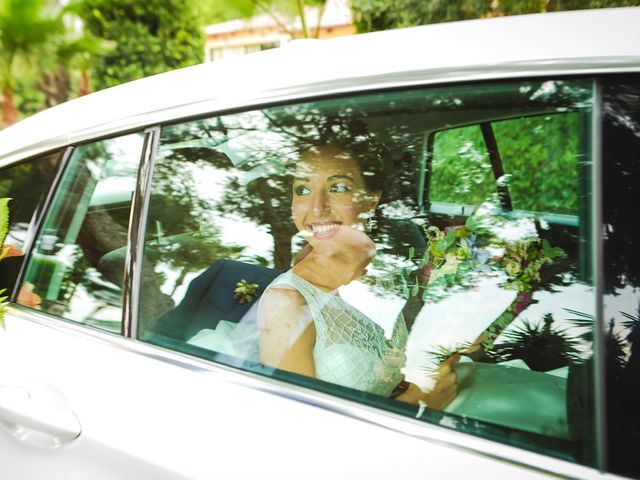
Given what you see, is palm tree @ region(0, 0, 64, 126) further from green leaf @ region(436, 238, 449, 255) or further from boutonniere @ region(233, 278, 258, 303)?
green leaf @ region(436, 238, 449, 255)

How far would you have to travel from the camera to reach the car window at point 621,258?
35.5 inches

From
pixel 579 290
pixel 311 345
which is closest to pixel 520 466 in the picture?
pixel 579 290

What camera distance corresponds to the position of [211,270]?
147 centimetres

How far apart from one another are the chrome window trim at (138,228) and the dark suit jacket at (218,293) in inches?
4.0

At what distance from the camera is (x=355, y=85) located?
3.89 ft

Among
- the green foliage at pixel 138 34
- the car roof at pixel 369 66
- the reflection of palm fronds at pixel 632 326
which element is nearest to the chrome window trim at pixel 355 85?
the car roof at pixel 369 66

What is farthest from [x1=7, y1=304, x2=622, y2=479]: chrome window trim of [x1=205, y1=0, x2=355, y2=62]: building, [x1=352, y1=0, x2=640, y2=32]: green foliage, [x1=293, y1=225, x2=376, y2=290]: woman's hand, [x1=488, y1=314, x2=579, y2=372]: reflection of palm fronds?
[x1=205, y1=0, x2=355, y2=62]: building

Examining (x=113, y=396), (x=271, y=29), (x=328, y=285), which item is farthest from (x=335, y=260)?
(x=271, y=29)

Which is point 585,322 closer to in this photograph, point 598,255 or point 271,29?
point 598,255

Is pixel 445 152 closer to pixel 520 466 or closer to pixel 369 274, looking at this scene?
pixel 369 274

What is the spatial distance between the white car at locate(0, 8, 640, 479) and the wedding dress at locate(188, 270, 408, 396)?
0.5 inches

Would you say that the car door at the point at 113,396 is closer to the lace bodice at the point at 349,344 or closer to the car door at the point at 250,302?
the car door at the point at 250,302

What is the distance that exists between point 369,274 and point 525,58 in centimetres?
61

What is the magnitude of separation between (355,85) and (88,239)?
89 cm
